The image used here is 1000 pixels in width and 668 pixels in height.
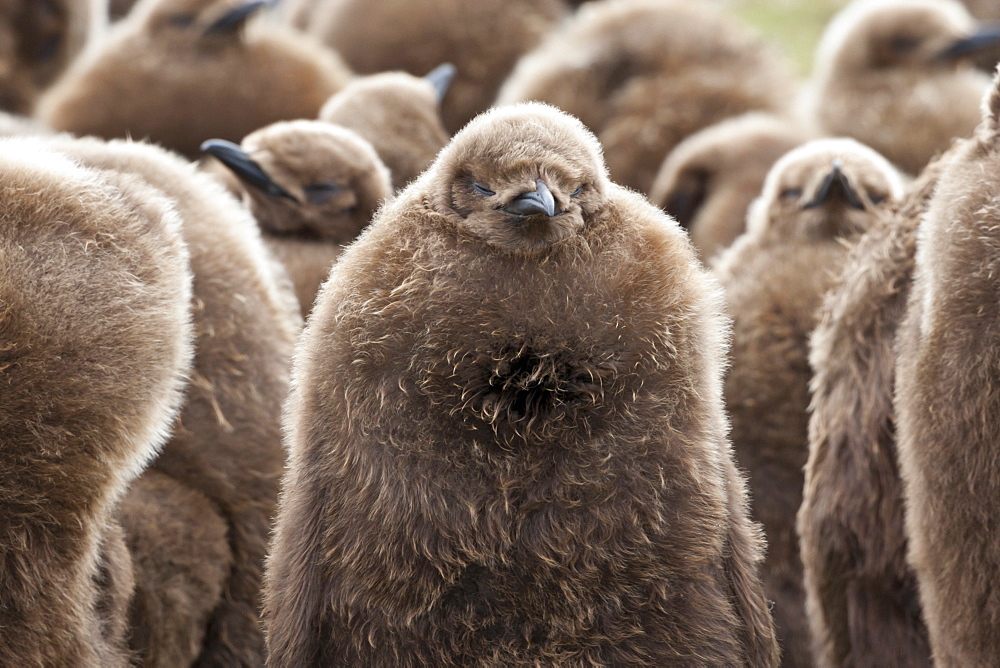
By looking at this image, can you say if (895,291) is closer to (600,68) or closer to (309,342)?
(309,342)

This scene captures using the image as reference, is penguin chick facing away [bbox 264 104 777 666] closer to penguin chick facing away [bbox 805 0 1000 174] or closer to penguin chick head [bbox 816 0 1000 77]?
penguin chick facing away [bbox 805 0 1000 174]

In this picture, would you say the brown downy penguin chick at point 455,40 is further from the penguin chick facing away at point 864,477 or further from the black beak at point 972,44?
the penguin chick facing away at point 864,477

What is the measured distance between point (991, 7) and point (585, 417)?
4.16 meters

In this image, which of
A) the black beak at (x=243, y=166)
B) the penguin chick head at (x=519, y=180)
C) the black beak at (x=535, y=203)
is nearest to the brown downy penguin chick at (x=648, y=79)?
the black beak at (x=243, y=166)

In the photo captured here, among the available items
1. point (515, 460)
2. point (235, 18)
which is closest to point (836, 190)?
point (515, 460)

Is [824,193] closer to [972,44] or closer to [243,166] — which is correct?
[243,166]

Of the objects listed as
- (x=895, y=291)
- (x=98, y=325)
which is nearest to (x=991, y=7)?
(x=895, y=291)

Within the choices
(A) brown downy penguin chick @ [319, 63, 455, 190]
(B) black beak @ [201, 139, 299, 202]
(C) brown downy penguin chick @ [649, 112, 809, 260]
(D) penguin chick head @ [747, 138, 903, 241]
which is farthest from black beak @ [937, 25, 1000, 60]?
(B) black beak @ [201, 139, 299, 202]

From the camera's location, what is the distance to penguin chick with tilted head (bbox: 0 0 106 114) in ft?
12.8

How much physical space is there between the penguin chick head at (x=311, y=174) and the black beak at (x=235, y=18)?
87cm

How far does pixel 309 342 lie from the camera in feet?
5.87

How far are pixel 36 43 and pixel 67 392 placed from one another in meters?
2.76

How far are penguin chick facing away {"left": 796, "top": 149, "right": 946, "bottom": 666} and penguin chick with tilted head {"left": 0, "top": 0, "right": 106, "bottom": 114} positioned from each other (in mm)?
2841

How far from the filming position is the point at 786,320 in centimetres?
249
